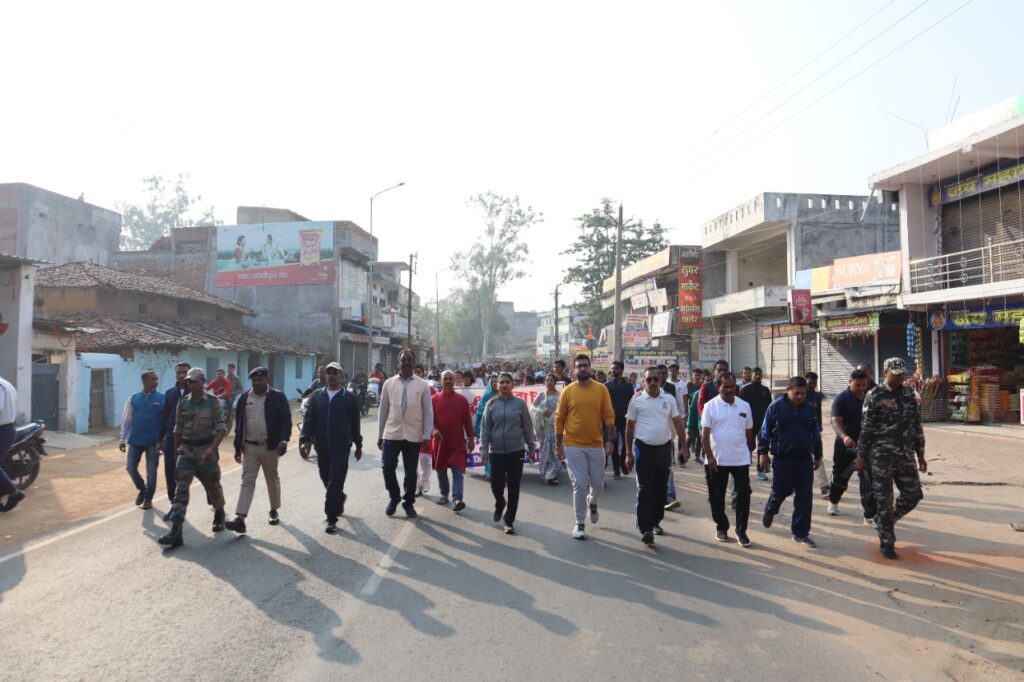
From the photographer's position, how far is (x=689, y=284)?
3369 cm

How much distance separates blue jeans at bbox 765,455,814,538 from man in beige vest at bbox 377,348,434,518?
3.83 m

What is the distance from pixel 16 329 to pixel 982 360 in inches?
961

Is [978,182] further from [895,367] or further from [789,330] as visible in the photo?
[895,367]

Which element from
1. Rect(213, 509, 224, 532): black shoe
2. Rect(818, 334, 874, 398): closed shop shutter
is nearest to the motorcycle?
Rect(213, 509, 224, 532): black shoe

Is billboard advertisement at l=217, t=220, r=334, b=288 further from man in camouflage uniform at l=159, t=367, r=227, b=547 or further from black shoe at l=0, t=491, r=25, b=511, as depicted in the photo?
man in camouflage uniform at l=159, t=367, r=227, b=547

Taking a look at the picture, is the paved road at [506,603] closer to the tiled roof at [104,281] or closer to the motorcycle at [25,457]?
the motorcycle at [25,457]

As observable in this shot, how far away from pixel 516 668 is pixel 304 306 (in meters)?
38.8

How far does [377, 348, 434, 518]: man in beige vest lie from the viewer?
7941mm

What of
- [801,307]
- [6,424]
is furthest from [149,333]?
[801,307]

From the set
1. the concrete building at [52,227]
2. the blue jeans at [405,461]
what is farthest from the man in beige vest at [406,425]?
the concrete building at [52,227]

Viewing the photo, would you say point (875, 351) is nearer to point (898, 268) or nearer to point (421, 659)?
point (898, 268)

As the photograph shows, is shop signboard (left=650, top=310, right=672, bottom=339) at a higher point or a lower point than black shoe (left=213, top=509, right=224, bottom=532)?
higher

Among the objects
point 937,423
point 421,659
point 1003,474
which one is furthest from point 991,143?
point 421,659

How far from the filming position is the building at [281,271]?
1577 inches
